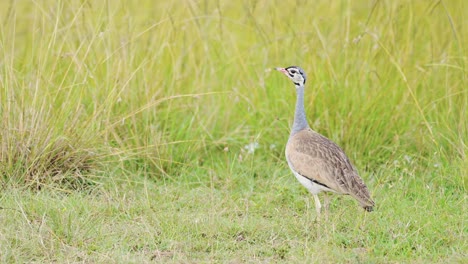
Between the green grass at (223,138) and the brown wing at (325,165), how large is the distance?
0.21 m

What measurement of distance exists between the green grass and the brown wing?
0.21 m

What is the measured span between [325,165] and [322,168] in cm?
3

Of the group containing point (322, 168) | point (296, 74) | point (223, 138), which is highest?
point (296, 74)

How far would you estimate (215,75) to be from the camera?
8164 mm

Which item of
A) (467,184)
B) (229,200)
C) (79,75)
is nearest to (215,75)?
(79,75)

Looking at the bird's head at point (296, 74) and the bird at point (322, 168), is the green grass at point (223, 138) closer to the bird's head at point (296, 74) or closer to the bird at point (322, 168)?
the bird at point (322, 168)

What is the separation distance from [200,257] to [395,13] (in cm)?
355

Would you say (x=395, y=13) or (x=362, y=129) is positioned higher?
(x=395, y=13)

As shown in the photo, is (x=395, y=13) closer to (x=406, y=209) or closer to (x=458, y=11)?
(x=458, y=11)

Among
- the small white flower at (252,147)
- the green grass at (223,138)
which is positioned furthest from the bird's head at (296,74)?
the small white flower at (252,147)

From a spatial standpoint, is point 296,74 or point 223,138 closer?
point 296,74

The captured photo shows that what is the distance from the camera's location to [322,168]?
589 centimetres

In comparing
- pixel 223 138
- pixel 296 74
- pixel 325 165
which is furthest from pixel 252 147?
pixel 325 165

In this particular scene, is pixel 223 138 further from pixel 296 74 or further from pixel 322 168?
pixel 322 168
